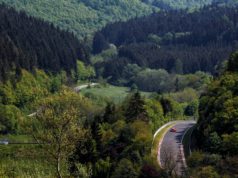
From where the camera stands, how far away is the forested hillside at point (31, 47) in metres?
146

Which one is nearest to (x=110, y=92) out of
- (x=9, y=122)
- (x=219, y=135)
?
(x=9, y=122)

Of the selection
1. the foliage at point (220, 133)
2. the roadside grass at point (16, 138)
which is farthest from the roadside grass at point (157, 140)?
the roadside grass at point (16, 138)

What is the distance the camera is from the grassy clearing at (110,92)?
152125 millimetres

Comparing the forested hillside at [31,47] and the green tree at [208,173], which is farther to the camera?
the forested hillside at [31,47]

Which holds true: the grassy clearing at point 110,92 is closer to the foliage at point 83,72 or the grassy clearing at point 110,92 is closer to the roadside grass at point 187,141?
the foliage at point 83,72

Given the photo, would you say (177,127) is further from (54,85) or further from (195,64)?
(195,64)

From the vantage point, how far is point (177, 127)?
279 feet

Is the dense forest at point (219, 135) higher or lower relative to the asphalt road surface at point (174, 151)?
higher

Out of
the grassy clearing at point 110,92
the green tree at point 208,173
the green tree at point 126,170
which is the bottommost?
the grassy clearing at point 110,92

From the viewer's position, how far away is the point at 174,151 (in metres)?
64.8

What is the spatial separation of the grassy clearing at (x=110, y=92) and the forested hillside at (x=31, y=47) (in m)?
14.3

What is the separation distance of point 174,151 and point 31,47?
362 ft

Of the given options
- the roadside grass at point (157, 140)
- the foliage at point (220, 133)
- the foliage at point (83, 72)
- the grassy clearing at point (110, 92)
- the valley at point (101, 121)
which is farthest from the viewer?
the foliage at point (83, 72)

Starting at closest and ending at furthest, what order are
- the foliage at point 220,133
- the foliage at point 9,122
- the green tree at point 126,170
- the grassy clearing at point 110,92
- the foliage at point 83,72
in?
the foliage at point 220,133
the green tree at point 126,170
the foliage at point 9,122
the grassy clearing at point 110,92
the foliage at point 83,72
